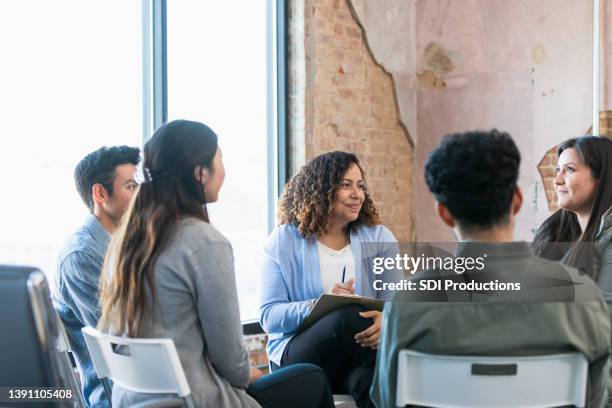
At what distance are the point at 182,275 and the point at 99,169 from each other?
1.12 m

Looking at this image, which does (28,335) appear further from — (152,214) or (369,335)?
(369,335)

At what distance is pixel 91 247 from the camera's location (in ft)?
9.74

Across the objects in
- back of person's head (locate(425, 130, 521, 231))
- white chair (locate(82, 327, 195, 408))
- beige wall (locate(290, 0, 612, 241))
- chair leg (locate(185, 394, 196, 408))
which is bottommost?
chair leg (locate(185, 394, 196, 408))

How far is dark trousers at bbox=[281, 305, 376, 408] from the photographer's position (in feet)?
10.5

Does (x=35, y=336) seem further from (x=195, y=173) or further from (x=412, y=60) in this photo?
(x=412, y=60)

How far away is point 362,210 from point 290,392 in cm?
126

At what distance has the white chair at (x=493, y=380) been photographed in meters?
1.87

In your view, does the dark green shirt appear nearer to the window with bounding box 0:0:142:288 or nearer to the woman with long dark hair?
the woman with long dark hair

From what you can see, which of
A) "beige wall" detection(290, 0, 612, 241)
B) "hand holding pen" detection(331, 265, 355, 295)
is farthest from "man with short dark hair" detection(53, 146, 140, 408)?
"beige wall" detection(290, 0, 612, 241)

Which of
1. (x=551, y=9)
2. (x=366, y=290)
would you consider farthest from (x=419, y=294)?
(x=551, y=9)

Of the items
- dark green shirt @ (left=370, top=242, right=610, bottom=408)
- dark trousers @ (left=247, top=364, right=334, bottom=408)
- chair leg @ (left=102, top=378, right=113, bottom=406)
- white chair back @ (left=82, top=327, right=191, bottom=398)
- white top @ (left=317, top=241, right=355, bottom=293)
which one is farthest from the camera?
white top @ (left=317, top=241, right=355, bottom=293)

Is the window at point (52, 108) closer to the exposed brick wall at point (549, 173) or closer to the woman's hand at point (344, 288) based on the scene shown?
the woman's hand at point (344, 288)

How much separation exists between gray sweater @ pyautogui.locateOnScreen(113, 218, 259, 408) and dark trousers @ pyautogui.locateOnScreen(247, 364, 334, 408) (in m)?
0.28

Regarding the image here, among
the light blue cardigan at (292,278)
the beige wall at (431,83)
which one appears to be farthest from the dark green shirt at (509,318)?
the beige wall at (431,83)
